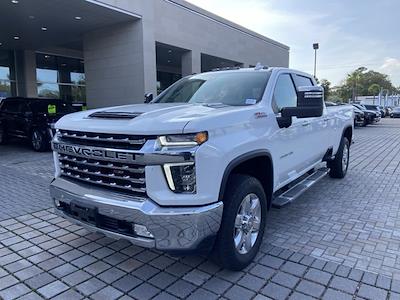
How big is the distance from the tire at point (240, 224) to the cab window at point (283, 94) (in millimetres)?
1082

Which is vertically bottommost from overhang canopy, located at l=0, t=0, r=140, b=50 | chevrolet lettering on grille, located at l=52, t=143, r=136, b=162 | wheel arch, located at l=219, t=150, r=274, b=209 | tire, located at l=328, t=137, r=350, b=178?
tire, located at l=328, t=137, r=350, b=178

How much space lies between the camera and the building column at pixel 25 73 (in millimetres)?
20719

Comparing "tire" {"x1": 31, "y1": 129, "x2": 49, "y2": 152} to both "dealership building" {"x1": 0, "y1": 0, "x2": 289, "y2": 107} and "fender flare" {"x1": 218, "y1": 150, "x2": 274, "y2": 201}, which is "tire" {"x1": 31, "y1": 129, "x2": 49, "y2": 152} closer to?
"dealership building" {"x1": 0, "y1": 0, "x2": 289, "y2": 107}

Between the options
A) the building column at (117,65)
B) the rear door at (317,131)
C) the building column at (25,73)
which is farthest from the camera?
the building column at (25,73)

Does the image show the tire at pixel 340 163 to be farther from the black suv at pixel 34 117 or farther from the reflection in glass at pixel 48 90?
the reflection in glass at pixel 48 90

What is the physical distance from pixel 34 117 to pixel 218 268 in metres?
9.43

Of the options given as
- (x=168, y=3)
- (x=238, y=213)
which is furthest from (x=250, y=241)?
(x=168, y=3)

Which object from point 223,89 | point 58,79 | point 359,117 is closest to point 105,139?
point 223,89

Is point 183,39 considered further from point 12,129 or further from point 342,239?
point 342,239

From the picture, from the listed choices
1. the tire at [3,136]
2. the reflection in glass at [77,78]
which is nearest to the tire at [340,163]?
the tire at [3,136]

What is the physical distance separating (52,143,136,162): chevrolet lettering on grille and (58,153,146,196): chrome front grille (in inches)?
2.1

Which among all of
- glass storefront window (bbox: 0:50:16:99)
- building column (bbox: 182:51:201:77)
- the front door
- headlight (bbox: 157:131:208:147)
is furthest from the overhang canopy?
headlight (bbox: 157:131:208:147)

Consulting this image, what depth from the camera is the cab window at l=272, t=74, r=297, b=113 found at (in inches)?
157

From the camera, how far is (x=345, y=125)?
6.86 metres
